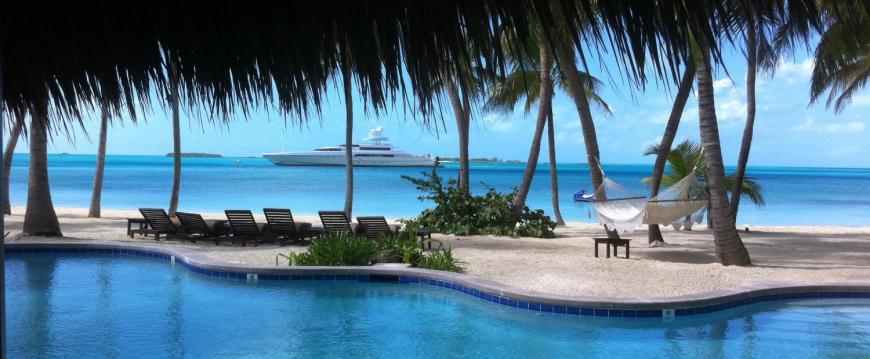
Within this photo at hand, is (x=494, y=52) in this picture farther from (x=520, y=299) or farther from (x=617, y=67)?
(x=520, y=299)

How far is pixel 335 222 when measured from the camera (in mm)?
9031

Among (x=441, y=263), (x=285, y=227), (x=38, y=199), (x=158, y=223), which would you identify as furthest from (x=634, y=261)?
(x=38, y=199)

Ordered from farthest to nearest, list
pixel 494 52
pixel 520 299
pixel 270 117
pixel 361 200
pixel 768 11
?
pixel 361 200 < pixel 520 299 < pixel 270 117 < pixel 494 52 < pixel 768 11

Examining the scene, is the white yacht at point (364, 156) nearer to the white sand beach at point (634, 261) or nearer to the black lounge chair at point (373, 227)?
the white sand beach at point (634, 261)

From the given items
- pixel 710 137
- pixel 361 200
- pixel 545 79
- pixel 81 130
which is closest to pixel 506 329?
pixel 710 137

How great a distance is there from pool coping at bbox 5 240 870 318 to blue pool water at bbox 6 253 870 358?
8 centimetres

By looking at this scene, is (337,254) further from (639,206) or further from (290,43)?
(290,43)

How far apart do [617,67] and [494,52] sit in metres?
0.23

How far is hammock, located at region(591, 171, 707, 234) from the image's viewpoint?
7.91 metres

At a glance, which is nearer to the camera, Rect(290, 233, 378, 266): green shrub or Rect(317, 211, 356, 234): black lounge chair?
Rect(290, 233, 378, 266): green shrub

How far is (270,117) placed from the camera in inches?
71.1

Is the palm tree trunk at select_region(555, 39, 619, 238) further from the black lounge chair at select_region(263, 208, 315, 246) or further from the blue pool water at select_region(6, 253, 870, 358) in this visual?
the black lounge chair at select_region(263, 208, 315, 246)

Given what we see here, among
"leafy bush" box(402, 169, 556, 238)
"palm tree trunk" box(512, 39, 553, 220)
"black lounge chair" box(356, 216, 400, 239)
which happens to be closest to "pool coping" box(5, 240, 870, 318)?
"black lounge chair" box(356, 216, 400, 239)

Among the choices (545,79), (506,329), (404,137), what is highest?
(545,79)
